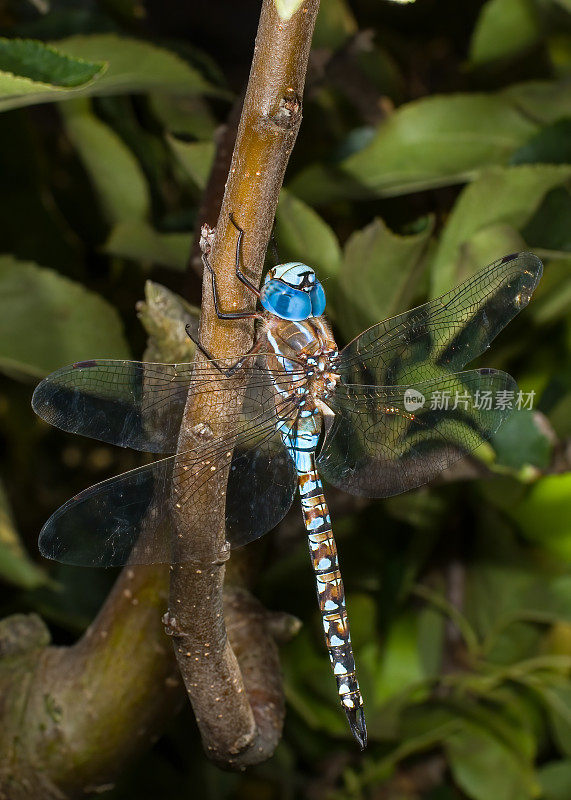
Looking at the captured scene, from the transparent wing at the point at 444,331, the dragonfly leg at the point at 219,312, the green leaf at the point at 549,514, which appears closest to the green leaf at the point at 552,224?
the transparent wing at the point at 444,331

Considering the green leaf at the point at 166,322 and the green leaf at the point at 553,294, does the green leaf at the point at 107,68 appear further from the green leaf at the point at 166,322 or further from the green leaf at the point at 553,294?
the green leaf at the point at 553,294

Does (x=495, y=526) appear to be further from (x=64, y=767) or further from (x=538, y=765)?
(x=64, y=767)

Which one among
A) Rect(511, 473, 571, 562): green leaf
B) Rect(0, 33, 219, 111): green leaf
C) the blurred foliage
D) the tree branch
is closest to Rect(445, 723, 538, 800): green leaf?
the blurred foliage

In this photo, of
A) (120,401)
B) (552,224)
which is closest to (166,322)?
(120,401)

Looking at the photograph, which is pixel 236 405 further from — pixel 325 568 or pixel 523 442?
pixel 523 442

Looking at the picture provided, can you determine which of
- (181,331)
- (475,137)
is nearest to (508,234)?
(475,137)

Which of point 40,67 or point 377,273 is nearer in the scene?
point 40,67
